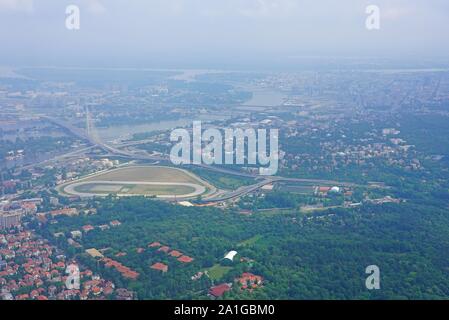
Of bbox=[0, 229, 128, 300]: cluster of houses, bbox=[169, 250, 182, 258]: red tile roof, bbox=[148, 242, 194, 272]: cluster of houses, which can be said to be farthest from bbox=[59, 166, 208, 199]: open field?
bbox=[169, 250, 182, 258]: red tile roof

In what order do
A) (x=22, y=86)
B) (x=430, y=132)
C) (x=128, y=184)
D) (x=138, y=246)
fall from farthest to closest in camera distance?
(x=22, y=86) < (x=430, y=132) < (x=128, y=184) < (x=138, y=246)

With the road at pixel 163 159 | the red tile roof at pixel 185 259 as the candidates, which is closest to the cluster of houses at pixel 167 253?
the red tile roof at pixel 185 259

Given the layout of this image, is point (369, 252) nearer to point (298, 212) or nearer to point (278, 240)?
point (278, 240)

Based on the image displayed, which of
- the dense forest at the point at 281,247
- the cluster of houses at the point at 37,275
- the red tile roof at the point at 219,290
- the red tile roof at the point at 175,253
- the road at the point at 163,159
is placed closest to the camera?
the red tile roof at the point at 219,290

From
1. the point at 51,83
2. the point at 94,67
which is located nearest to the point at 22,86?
the point at 51,83

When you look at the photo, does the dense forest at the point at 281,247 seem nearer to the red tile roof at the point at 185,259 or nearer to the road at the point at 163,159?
the red tile roof at the point at 185,259

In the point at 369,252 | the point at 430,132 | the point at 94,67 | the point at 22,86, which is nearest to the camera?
the point at 369,252

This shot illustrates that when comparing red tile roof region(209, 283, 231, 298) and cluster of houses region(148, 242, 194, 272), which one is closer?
red tile roof region(209, 283, 231, 298)

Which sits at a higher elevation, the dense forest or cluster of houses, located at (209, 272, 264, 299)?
the dense forest

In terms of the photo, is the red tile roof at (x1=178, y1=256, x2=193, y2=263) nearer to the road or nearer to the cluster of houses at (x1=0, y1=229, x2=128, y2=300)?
the cluster of houses at (x1=0, y1=229, x2=128, y2=300)
